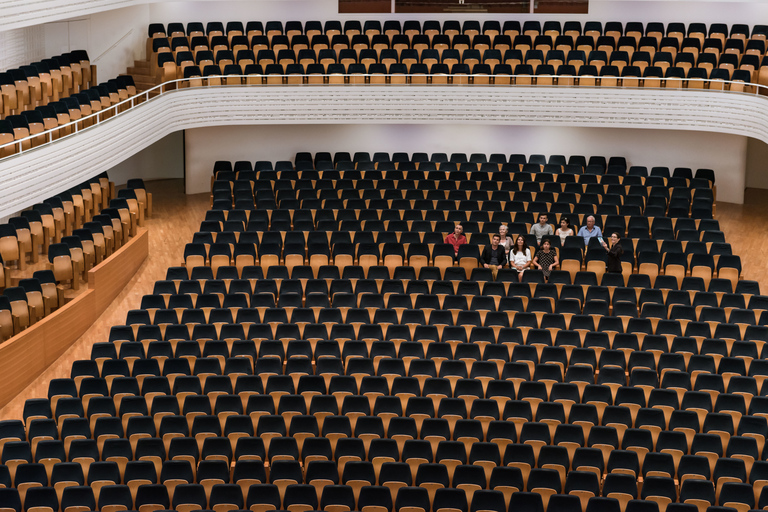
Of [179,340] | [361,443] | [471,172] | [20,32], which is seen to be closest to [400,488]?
[361,443]

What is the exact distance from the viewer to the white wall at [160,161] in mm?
14422

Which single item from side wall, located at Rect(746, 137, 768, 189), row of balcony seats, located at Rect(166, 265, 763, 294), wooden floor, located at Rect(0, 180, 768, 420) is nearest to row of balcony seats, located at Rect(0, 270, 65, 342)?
wooden floor, located at Rect(0, 180, 768, 420)

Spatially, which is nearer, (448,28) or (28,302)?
(28,302)

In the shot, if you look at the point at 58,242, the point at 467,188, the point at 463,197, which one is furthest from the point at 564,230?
the point at 58,242

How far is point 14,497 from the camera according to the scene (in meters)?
6.01

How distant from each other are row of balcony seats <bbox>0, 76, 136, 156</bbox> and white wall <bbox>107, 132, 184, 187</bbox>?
6.88 feet

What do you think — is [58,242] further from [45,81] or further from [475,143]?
[475,143]

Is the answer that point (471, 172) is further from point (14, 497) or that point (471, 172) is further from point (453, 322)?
point (14, 497)

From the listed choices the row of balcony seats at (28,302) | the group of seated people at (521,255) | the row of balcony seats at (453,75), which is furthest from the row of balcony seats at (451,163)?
the row of balcony seats at (28,302)

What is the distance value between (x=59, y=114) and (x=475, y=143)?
6.05 m

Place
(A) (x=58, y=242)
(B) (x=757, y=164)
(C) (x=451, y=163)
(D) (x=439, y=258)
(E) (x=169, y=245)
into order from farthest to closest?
(B) (x=757, y=164) < (C) (x=451, y=163) < (E) (x=169, y=245) < (A) (x=58, y=242) < (D) (x=439, y=258)

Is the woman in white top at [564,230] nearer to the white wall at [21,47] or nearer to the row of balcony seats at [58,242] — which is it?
the row of balcony seats at [58,242]

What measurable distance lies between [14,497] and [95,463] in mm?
521

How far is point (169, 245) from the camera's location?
11680mm
